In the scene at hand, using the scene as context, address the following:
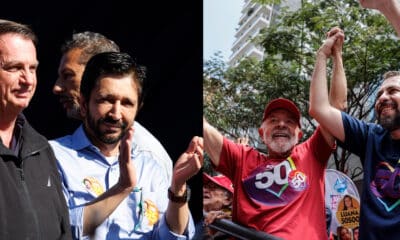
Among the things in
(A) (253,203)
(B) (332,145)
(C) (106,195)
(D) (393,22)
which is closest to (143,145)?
(C) (106,195)

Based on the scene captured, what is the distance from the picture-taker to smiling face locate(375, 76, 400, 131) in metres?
2.20

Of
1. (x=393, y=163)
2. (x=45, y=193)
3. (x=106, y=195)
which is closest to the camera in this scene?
(x=45, y=193)

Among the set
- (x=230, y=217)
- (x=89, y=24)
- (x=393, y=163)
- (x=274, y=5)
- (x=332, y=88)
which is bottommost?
(x=230, y=217)

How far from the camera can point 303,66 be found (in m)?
2.34

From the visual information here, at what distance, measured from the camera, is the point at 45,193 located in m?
1.62

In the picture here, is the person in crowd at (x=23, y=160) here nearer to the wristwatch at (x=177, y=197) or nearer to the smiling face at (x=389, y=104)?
the wristwatch at (x=177, y=197)

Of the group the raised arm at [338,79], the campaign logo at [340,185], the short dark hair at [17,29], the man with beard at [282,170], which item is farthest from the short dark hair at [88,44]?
the campaign logo at [340,185]

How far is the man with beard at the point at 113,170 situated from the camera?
1.75m

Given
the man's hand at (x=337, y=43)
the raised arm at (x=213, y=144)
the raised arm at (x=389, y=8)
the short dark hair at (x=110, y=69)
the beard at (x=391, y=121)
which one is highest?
the raised arm at (x=389, y=8)

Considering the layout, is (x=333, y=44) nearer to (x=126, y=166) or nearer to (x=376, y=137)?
(x=376, y=137)

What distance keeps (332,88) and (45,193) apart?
124 centimetres

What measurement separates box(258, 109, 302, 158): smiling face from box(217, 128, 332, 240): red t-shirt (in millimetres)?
32

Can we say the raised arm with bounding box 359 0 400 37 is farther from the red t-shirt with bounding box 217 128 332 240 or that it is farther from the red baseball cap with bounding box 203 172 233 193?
the red baseball cap with bounding box 203 172 233 193

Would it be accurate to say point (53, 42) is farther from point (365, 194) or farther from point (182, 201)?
point (365, 194)
